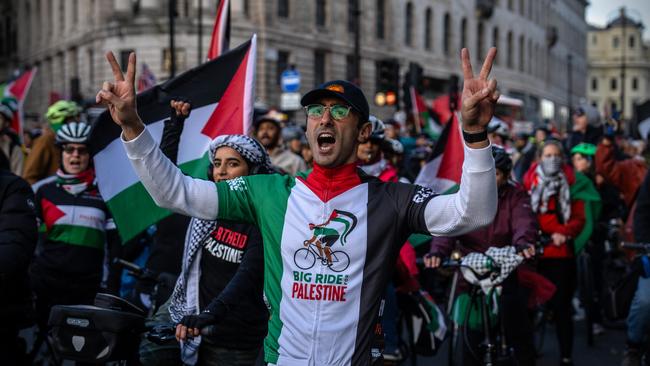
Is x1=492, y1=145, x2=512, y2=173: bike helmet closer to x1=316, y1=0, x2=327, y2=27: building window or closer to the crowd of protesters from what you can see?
the crowd of protesters

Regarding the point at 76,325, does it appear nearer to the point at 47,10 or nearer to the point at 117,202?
the point at 117,202

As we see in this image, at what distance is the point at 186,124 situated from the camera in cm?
598

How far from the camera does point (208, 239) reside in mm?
4543

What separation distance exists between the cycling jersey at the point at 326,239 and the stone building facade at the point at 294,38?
87.4 feet

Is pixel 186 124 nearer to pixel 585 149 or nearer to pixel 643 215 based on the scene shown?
pixel 643 215

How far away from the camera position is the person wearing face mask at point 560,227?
7.55m

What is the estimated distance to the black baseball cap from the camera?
3.38 metres

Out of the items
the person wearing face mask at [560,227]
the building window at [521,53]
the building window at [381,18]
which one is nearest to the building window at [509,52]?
the building window at [521,53]

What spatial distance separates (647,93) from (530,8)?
226ft

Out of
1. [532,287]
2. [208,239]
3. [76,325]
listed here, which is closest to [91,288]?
[208,239]

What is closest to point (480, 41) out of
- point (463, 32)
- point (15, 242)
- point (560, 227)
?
point (463, 32)

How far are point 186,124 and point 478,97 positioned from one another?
133 inches

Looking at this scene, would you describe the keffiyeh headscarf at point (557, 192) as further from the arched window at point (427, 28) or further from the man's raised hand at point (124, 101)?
the arched window at point (427, 28)

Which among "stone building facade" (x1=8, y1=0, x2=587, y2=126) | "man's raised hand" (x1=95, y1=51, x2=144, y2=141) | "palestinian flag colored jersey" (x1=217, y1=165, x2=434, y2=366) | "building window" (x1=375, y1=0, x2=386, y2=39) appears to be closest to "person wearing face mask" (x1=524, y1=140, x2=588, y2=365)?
"palestinian flag colored jersey" (x1=217, y1=165, x2=434, y2=366)
